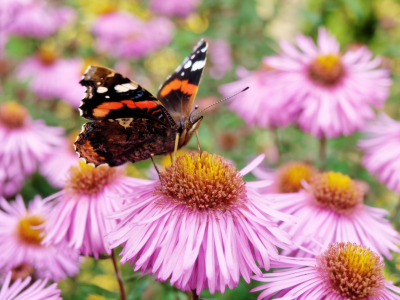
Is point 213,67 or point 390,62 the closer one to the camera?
point 390,62

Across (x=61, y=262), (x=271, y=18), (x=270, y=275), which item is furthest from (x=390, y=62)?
(x=61, y=262)

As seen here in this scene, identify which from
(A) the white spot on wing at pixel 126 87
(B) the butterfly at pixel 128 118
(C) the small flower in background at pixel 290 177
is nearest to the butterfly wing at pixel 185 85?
(B) the butterfly at pixel 128 118

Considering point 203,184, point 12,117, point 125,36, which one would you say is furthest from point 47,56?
point 203,184

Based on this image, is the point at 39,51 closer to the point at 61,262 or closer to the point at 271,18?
the point at 271,18

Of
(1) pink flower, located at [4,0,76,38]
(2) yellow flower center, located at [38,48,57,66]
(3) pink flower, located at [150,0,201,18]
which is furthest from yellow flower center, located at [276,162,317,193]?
(2) yellow flower center, located at [38,48,57,66]

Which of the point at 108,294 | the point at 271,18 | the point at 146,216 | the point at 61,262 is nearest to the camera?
the point at 146,216

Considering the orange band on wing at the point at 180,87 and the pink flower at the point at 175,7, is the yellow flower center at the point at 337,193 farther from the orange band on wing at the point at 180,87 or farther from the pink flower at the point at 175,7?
the pink flower at the point at 175,7
